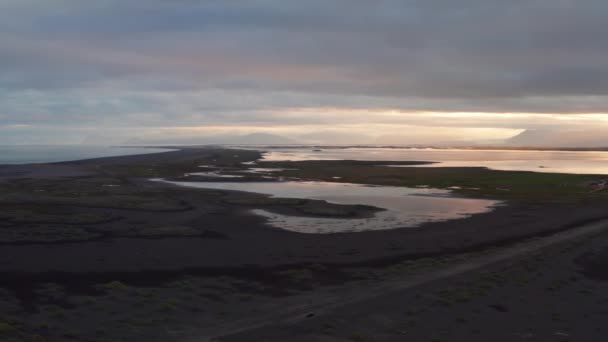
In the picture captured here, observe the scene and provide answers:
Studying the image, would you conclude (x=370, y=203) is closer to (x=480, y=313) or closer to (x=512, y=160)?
(x=480, y=313)

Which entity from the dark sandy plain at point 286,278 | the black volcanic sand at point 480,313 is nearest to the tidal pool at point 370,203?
the dark sandy plain at point 286,278

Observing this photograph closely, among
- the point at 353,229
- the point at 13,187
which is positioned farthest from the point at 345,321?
the point at 13,187

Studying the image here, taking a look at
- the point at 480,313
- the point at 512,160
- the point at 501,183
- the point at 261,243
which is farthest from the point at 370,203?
the point at 512,160

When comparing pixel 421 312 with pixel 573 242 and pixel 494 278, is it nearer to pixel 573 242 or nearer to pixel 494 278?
pixel 494 278

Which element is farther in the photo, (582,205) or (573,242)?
(582,205)

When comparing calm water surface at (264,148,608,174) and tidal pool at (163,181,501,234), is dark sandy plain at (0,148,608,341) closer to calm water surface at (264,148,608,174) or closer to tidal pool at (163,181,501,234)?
tidal pool at (163,181,501,234)

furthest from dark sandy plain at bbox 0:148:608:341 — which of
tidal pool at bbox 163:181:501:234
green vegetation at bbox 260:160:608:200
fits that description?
green vegetation at bbox 260:160:608:200

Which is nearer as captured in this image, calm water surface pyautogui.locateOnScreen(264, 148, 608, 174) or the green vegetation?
the green vegetation
